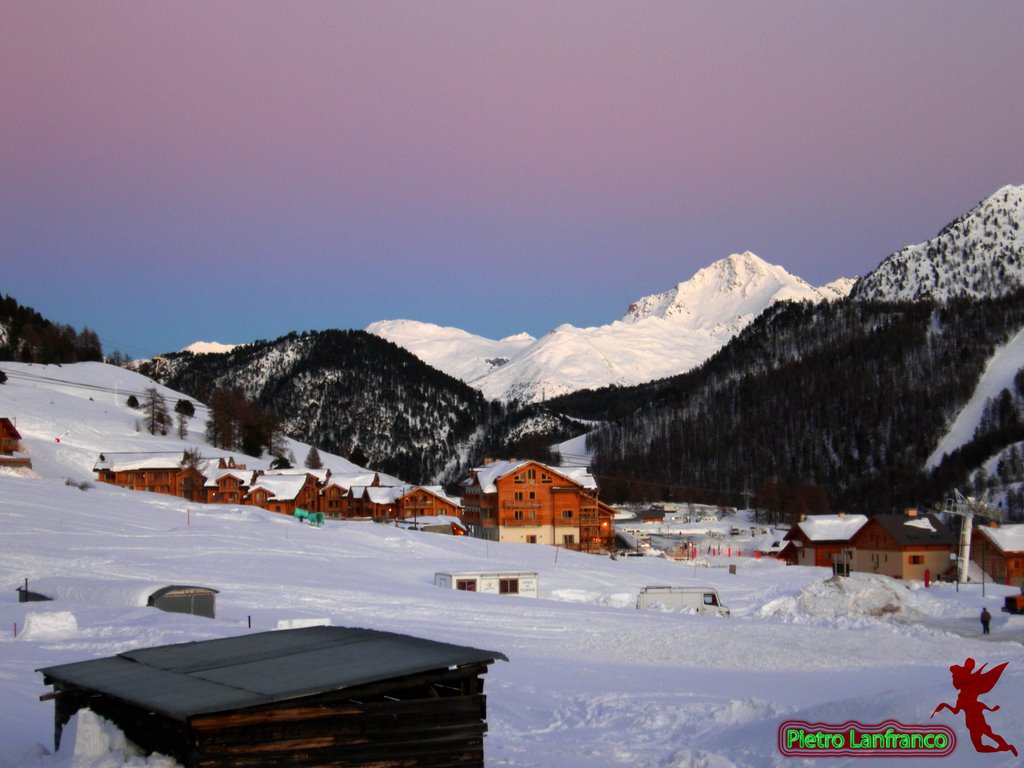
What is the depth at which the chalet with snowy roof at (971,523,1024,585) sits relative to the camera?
67188 mm

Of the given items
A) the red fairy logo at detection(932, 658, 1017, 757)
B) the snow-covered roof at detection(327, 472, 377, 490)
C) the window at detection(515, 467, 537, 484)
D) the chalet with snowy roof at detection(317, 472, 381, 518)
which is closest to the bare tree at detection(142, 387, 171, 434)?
the snow-covered roof at detection(327, 472, 377, 490)

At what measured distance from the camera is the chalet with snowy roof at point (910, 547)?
7094 centimetres

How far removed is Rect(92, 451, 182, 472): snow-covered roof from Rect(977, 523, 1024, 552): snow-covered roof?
75.9 meters

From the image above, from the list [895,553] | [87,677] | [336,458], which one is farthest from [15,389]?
[87,677]

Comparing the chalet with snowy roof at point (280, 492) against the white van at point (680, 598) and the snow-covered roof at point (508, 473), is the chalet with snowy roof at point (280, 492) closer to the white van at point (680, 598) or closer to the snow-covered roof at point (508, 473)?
the snow-covered roof at point (508, 473)

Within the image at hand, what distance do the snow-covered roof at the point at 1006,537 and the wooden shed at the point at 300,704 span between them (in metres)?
63.3

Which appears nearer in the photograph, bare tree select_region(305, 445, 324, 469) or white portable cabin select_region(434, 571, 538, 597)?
white portable cabin select_region(434, 571, 538, 597)

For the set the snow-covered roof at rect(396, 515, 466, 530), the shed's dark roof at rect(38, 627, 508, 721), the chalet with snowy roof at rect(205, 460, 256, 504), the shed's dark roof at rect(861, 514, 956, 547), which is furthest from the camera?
the chalet with snowy roof at rect(205, 460, 256, 504)

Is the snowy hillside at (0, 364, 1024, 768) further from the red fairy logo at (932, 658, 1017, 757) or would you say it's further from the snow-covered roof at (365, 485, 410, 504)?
the snow-covered roof at (365, 485, 410, 504)

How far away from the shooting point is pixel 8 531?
4844 centimetres

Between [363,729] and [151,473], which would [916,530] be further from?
[151,473]

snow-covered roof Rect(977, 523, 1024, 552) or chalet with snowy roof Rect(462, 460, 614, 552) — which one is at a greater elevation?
chalet with snowy roof Rect(462, 460, 614, 552)

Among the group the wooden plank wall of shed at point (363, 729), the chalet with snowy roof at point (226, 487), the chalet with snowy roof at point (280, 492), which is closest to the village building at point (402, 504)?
the chalet with snowy roof at point (280, 492)

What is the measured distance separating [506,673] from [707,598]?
19.5m
